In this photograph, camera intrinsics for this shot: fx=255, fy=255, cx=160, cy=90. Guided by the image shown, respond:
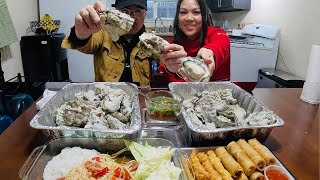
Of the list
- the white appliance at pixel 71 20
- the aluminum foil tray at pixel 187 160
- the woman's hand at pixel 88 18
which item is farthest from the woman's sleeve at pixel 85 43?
the white appliance at pixel 71 20

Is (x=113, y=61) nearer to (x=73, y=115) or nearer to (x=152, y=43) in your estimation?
(x=152, y=43)

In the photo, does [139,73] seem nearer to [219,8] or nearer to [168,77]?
[168,77]

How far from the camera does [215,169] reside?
0.81m

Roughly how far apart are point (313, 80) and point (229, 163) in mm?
886

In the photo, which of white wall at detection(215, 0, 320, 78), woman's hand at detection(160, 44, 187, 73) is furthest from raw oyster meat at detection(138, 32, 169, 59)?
white wall at detection(215, 0, 320, 78)

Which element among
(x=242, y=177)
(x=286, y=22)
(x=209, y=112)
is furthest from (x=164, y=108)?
(x=286, y=22)

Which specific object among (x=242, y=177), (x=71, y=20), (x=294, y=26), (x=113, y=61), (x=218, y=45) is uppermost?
(x=71, y=20)

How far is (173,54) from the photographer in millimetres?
1288

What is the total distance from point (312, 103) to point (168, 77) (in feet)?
2.95

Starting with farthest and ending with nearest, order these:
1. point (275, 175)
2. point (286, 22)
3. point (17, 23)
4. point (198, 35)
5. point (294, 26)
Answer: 1. point (17, 23)
2. point (286, 22)
3. point (294, 26)
4. point (198, 35)
5. point (275, 175)

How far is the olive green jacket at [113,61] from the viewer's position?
1.80 metres

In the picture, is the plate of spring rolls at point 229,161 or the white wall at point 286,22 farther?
the white wall at point 286,22

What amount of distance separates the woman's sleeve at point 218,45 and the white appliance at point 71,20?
2.72 meters

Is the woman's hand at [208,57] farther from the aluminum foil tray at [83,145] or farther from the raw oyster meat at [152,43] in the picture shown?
the aluminum foil tray at [83,145]
